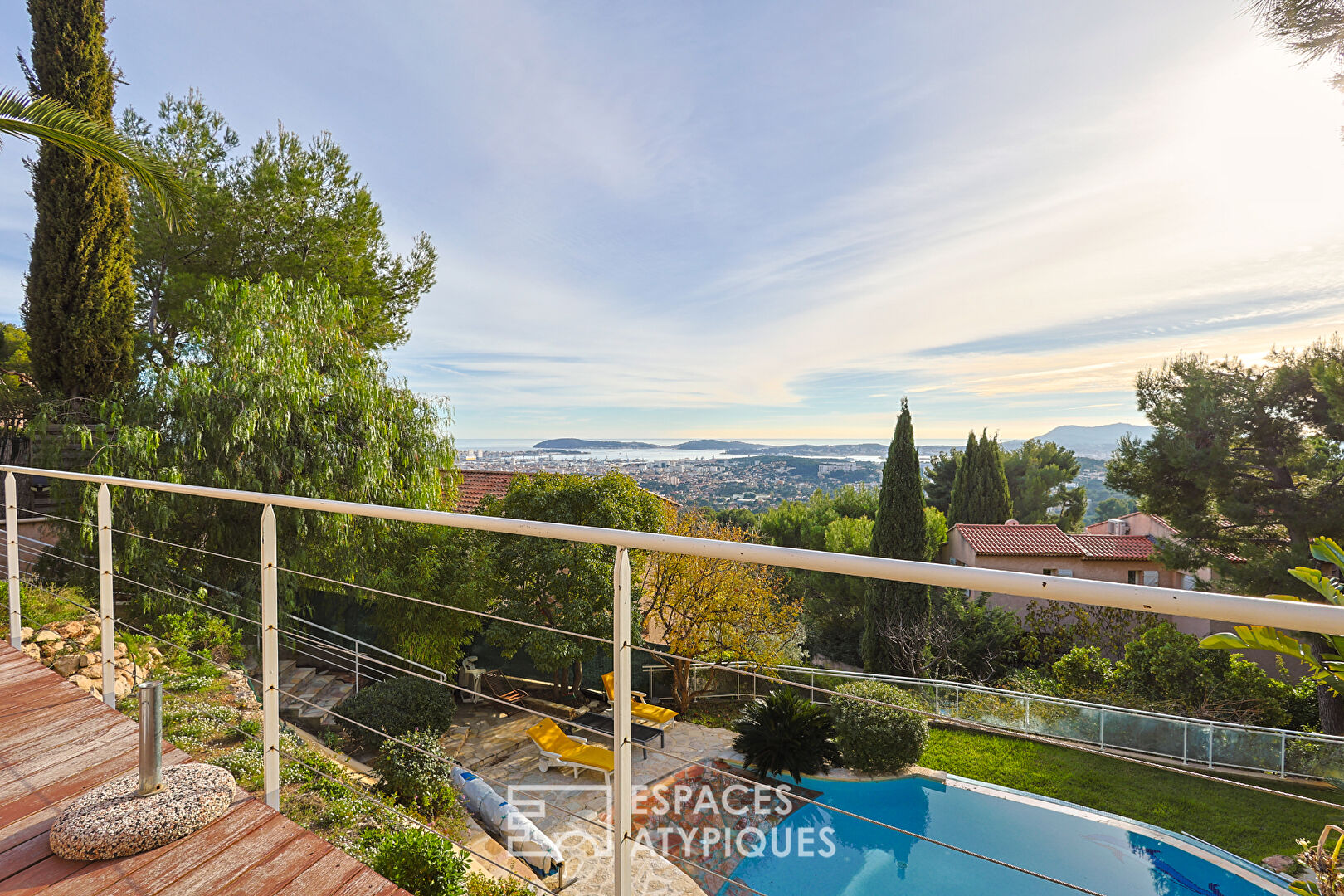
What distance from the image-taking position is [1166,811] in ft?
30.8

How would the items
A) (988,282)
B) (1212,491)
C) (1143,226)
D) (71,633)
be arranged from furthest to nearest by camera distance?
(988,282) < (1143,226) < (1212,491) < (71,633)

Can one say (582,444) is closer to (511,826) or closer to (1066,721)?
(1066,721)

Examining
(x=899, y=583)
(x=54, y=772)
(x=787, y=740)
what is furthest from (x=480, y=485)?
(x=54, y=772)

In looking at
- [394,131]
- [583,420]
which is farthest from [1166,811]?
[583,420]

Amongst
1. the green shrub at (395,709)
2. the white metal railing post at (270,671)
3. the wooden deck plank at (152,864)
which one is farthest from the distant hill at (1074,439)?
the wooden deck plank at (152,864)

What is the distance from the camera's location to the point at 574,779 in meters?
9.31

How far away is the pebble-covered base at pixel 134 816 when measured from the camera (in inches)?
59.0

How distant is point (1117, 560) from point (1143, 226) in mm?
12294

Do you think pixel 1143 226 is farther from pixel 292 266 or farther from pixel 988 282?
pixel 292 266

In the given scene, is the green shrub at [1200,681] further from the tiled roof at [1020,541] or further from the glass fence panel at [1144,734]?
the tiled roof at [1020,541]

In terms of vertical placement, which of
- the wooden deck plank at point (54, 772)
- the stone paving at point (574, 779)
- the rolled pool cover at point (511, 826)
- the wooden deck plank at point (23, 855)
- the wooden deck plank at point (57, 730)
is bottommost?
the stone paving at point (574, 779)

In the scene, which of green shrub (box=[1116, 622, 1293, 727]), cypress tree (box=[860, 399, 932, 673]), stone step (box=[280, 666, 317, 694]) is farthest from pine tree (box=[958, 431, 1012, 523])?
stone step (box=[280, 666, 317, 694])

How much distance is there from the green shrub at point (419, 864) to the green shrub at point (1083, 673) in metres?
13.9

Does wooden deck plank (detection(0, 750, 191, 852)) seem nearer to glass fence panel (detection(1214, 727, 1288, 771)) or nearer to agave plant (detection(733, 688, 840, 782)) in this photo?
agave plant (detection(733, 688, 840, 782))
